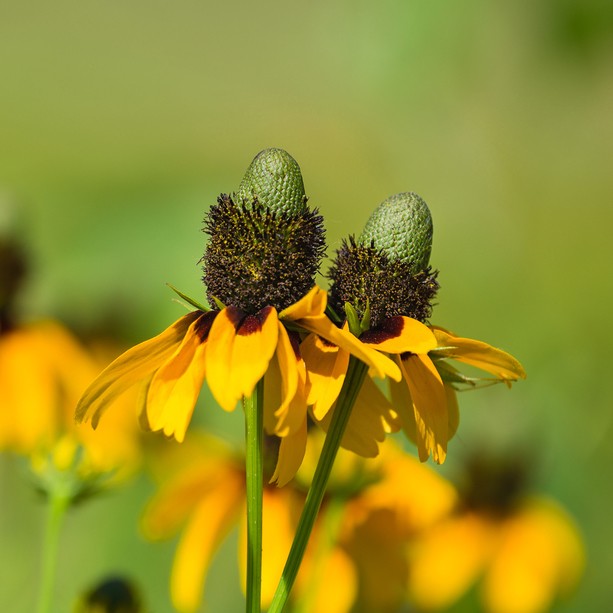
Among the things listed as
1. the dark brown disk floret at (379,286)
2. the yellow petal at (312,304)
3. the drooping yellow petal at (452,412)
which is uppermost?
the dark brown disk floret at (379,286)

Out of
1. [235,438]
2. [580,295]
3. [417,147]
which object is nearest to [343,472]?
[235,438]

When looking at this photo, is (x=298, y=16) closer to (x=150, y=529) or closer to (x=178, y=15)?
(x=178, y=15)

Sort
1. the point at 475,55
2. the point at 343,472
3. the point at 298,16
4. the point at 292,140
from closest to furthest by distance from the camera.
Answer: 1. the point at 343,472
2. the point at 475,55
3. the point at 292,140
4. the point at 298,16

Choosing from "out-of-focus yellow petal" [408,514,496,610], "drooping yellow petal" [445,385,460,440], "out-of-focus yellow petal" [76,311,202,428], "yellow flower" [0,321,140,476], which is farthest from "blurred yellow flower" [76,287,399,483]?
"out-of-focus yellow petal" [408,514,496,610]

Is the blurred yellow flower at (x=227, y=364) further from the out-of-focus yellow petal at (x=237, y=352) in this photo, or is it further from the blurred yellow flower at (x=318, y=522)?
the blurred yellow flower at (x=318, y=522)

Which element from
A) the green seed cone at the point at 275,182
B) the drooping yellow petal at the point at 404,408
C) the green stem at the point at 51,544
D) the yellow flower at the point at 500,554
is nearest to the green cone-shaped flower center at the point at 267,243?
the green seed cone at the point at 275,182
